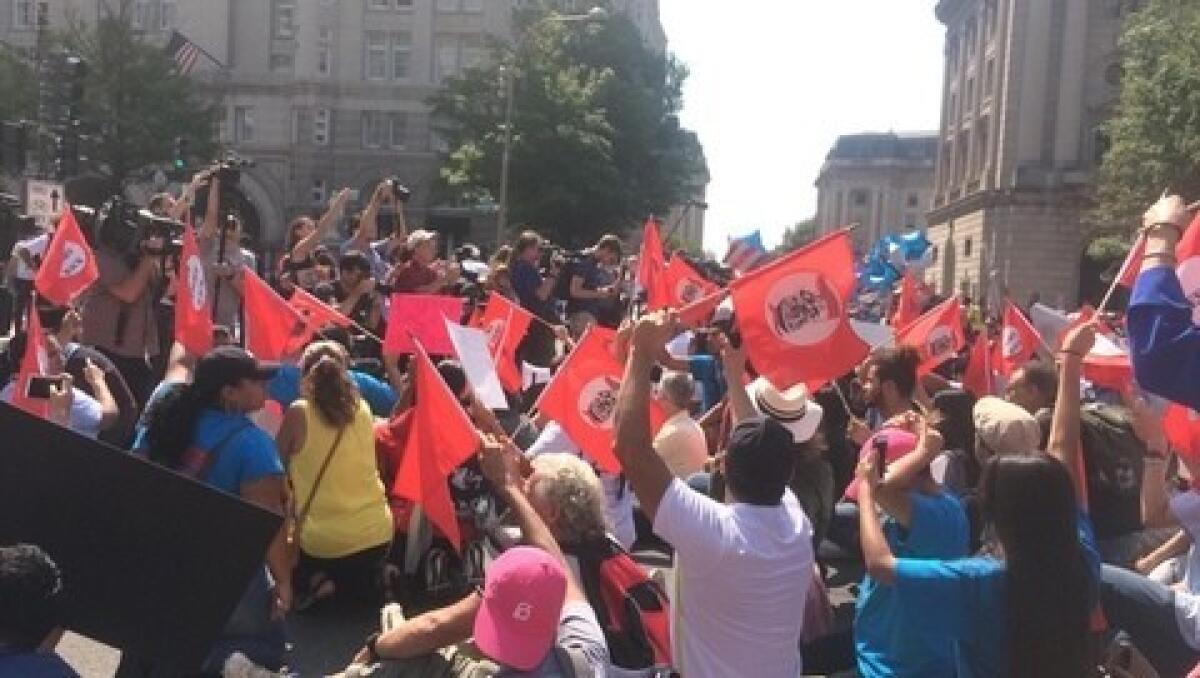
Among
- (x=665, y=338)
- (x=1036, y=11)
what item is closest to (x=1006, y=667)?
(x=665, y=338)

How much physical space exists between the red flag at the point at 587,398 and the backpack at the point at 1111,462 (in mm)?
2223

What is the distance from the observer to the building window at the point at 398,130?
60.6 meters

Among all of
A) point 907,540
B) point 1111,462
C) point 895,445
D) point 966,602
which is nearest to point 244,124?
point 1111,462

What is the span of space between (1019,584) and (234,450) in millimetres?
2556

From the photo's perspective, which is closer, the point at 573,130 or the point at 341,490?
the point at 341,490

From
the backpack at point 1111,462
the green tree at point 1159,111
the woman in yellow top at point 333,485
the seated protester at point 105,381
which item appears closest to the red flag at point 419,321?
the woman in yellow top at point 333,485

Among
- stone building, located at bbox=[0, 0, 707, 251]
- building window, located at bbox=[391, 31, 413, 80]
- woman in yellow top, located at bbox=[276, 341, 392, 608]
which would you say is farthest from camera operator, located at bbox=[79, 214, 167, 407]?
building window, located at bbox=[391, 31, 413, 80]

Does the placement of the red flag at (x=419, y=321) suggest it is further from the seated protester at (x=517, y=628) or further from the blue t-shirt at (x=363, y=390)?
the seated protester at (x=517, y=628)

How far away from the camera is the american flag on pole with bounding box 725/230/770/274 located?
18.6m

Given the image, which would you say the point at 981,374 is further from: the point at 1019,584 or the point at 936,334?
the point at 1019,584

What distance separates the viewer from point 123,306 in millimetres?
8242

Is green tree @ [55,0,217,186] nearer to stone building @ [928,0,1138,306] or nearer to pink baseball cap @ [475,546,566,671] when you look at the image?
stone building @ [928,0,1138,306]

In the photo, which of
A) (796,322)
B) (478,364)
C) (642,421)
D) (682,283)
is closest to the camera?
(642,421)

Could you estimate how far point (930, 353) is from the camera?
10555mm
